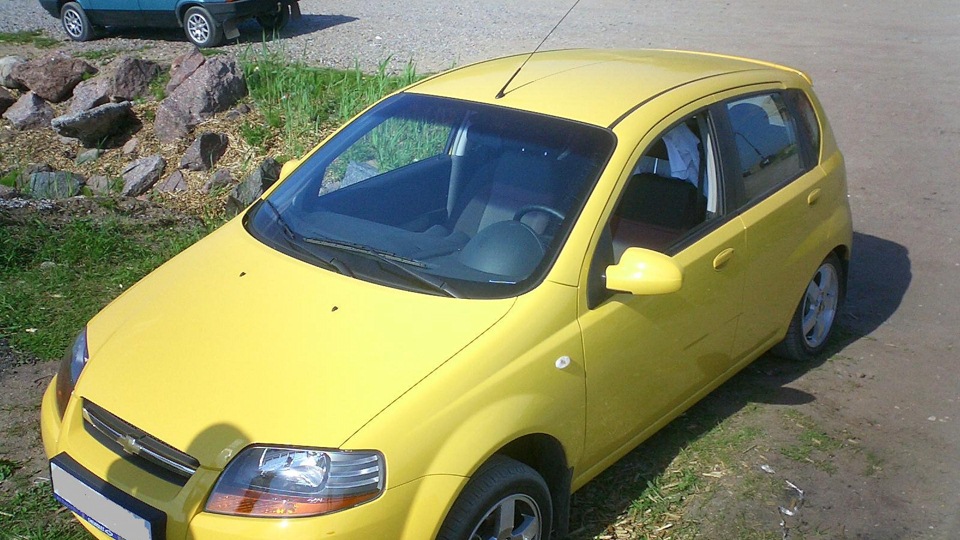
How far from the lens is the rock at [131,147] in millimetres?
8945

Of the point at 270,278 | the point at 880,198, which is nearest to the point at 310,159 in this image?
the point at 270,278

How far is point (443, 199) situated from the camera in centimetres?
394

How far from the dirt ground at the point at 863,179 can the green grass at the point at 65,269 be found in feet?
1.51

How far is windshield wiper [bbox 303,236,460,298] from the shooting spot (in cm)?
343

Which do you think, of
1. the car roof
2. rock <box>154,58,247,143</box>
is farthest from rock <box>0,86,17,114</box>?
the car roof

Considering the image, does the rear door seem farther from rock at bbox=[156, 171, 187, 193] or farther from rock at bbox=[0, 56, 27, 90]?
rock at bbox=[0, 56, 27, 90]

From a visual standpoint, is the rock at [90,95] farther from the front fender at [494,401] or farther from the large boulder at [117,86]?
the front fender at [494,401]

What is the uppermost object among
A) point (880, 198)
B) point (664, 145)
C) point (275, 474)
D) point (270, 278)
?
point (664, 145)

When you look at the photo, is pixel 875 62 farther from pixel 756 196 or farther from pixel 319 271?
pixel 319 271

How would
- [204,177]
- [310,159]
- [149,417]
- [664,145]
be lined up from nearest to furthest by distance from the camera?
[149,417], [664,145], [310,159], [204,177]

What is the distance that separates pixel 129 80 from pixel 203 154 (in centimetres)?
224

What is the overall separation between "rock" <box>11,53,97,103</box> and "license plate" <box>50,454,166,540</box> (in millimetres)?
8157

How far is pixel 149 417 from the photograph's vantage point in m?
3.04

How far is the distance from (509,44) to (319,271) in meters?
11.5
